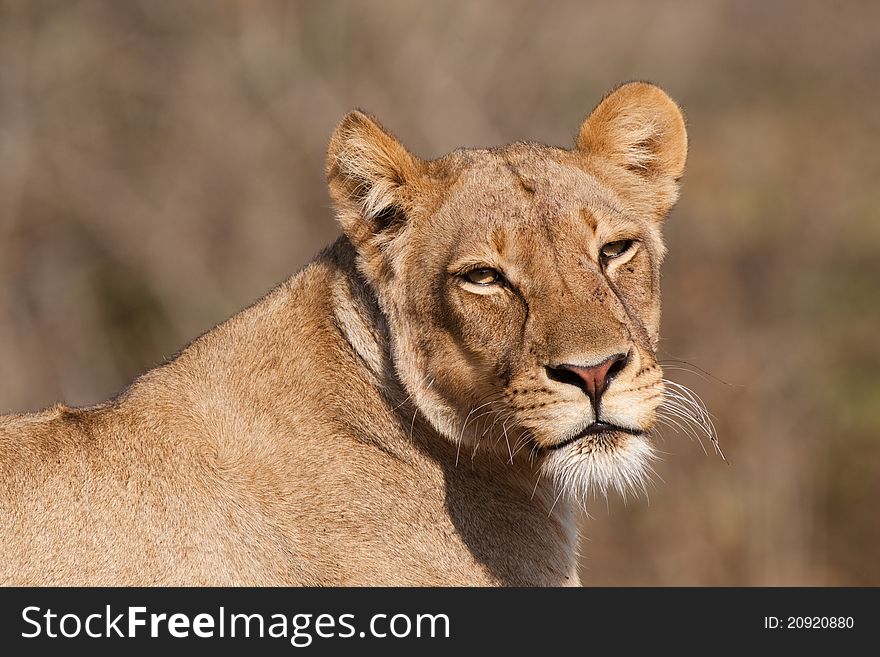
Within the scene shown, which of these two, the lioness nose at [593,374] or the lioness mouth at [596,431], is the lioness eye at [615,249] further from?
the lioness mouth at [596,431]

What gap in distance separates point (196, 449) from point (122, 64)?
12762 mm

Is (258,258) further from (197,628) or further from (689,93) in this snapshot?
(197,628)

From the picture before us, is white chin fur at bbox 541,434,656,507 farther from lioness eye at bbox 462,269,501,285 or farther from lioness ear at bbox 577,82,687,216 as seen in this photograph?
lioness ear at bbox 577,82,687,216

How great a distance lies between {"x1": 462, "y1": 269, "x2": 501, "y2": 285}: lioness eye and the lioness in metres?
0.02

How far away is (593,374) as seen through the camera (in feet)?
15.8

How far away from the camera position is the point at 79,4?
52.6ft

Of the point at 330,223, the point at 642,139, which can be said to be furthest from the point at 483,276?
the point at 330,223

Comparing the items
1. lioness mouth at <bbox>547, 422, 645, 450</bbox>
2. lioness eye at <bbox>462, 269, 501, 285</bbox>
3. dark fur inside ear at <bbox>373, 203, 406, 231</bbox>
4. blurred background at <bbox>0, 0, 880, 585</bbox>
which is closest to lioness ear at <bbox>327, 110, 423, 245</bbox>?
dark fur inside ear at <bbox>373, 203, 406, 231</bbox>

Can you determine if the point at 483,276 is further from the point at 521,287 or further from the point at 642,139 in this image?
the point at 642,139

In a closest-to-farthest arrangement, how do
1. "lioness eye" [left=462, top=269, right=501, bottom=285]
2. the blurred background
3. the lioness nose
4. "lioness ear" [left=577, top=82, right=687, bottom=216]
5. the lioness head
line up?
the lioness nose, the lioness head, "lioness eye" [left=462, top=269, right=501, bottom=285], "lioness ear" [left=577, top=82, right=687, bottom=216], the blurred background

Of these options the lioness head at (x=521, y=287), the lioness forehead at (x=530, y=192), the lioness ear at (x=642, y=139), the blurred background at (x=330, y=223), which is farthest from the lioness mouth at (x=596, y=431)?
the blurred background at (x=330, y=223)

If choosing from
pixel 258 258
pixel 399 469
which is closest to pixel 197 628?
pixel 399 469

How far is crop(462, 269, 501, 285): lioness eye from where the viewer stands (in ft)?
17.2

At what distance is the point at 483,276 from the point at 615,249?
0.62m
